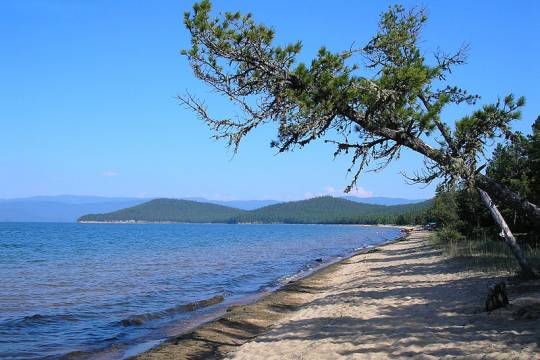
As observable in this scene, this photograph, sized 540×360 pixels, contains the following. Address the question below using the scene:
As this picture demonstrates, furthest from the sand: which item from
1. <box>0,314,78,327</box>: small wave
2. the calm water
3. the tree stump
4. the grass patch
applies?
<box>0,314,78,327</box>: small wave

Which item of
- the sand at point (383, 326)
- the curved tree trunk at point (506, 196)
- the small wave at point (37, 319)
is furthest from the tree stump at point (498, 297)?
the small wave at point (37, 319)

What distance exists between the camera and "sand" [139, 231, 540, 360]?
321 inches

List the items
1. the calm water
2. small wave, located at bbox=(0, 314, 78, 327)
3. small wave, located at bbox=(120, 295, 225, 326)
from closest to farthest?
the calm water → small wave, located at bbox=(0, 314, 78, 327) → small wave, located at bbox=(120, 295, 225, 326)

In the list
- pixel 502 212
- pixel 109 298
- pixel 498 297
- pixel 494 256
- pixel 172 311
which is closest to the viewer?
pixel 498 297

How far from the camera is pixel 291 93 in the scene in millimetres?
7734

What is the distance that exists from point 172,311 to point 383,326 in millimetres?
8421

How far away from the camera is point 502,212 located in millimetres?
20734

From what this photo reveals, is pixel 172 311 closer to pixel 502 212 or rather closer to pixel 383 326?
pixel 383 326

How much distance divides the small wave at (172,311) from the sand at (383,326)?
214cm

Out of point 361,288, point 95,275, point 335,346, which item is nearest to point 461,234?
point 361,288

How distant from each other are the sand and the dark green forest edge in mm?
2376

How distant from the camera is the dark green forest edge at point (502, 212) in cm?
1423

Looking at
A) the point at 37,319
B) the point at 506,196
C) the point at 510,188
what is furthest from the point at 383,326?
the point at 37,319

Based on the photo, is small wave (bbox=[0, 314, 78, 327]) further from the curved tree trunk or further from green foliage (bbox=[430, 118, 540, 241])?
the curved tree trunk
